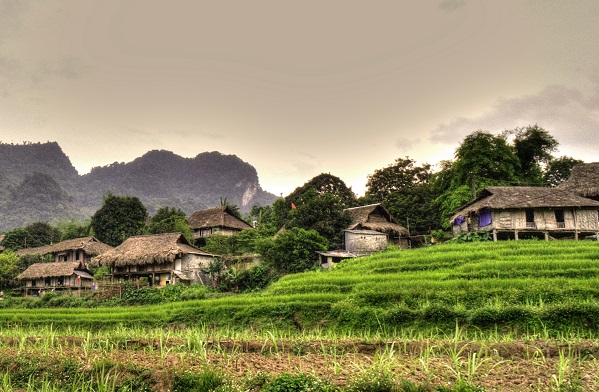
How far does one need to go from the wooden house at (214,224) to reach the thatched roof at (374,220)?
16.1m

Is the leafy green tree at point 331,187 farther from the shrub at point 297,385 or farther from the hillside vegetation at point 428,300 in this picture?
the shrub at point 297,385

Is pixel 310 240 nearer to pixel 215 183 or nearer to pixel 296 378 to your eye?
pixel 296 378

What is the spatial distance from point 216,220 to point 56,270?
15.9m

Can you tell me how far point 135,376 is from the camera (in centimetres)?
709

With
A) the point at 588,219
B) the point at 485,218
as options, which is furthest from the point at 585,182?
the point at 485,218

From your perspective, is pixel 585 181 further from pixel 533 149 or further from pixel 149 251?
pixel 149 251

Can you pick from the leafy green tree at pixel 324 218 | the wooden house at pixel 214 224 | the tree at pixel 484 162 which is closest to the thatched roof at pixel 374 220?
the leafy green tree at pixel 324 218

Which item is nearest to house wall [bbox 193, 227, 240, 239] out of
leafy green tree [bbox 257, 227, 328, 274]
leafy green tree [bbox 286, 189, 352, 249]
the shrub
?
leafy green tree [bbox 286, 189, 352, 249]

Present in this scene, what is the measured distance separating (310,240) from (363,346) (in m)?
21.1

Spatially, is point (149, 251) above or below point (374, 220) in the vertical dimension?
below

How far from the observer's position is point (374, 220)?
37.3 meters

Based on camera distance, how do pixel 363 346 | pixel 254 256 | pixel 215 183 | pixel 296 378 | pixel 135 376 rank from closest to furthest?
pixel 296 378 → pixel 135 376 → pixel 363 346 → pixel 254 256 → pixel 215 183

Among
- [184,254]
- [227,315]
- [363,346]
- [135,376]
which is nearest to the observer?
[135,376]

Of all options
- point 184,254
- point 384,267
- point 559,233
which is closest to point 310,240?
point 384,267
